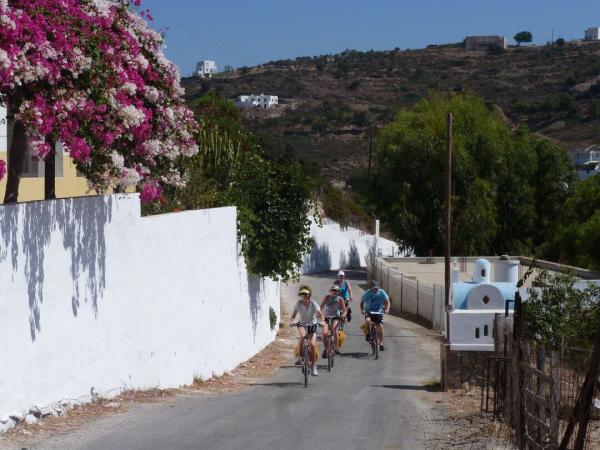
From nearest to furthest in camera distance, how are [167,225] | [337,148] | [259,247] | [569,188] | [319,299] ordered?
1. [167,225]
2. [259,247]
3. [319,299]
4. [569,188]
5. [337,148]

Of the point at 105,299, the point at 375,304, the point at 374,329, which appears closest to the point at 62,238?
the point at 105,299

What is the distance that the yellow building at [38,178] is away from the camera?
18.4 m

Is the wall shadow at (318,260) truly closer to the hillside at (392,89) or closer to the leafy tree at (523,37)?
the hillside at (392,89)

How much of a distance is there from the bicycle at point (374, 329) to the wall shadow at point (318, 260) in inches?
1174

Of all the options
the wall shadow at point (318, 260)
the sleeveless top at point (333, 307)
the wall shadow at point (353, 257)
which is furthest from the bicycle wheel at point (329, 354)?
the wall shadow at point (353, 257)

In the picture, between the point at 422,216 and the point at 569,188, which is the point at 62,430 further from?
the point at 569,188

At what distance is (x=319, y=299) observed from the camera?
41094 mm

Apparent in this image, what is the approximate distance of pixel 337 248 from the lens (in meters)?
59.5

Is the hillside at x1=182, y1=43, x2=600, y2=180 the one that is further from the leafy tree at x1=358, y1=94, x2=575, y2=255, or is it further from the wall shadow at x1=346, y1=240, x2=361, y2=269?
the leafy tree at x1=358, y1=94, x2=575, y2=255

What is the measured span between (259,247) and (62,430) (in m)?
12.5

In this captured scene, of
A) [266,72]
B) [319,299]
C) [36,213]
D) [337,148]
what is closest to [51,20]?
[36,213]

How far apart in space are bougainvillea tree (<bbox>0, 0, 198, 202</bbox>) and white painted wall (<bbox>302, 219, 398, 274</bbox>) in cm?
3696

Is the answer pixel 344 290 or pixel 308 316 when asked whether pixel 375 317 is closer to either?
pixel 344 290

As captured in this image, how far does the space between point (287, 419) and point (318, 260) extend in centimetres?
4347
